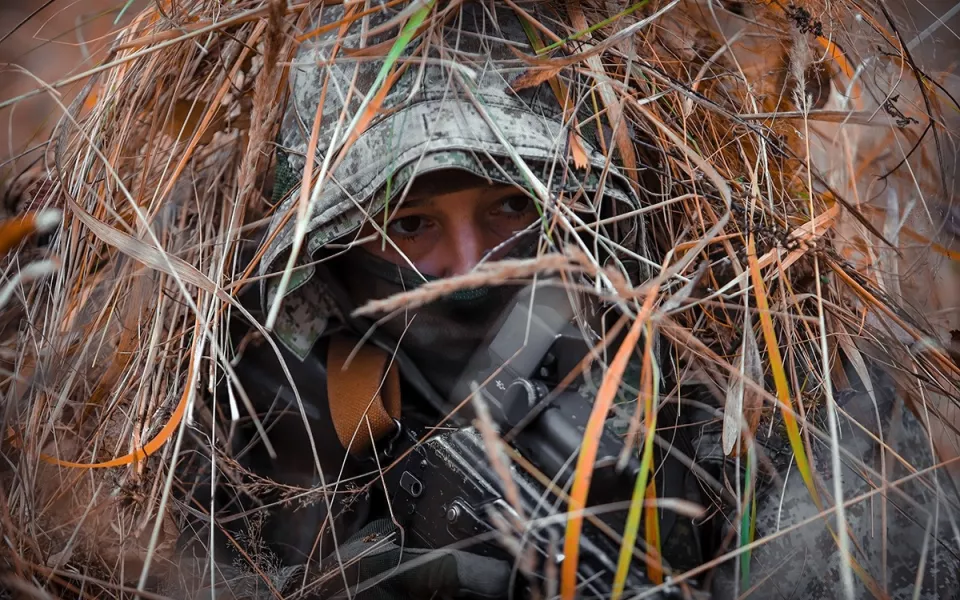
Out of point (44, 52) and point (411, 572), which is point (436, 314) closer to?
point (411, 572)

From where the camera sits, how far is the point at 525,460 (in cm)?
122

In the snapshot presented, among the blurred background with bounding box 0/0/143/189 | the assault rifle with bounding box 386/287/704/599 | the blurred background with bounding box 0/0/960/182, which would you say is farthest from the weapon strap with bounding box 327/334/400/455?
the blurred background with bounding box 0/0/143/189

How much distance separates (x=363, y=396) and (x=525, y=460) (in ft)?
1.85

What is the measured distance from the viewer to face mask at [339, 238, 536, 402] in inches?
61.2

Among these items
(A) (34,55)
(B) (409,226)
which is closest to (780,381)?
(B) (409,226)

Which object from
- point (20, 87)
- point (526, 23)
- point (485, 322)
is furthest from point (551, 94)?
point (20, 87)

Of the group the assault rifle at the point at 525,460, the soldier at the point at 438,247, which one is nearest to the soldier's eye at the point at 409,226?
the soldier at the point at 438,247

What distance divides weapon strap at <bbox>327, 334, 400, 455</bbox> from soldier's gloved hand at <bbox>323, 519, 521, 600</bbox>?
219mm

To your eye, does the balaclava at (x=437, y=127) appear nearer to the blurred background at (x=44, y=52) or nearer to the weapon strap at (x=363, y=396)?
the weapon strap at (x=363, y=396)

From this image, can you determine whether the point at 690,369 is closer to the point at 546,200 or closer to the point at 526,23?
the point at 546,200

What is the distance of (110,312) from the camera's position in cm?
160

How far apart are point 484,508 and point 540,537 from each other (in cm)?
23

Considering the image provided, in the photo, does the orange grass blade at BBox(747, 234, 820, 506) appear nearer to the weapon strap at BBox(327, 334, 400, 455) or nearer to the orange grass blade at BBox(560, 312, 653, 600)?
the orange grass blade at BBox(560, 312, 653, 600)

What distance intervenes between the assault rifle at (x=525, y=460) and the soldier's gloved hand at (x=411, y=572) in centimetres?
3
